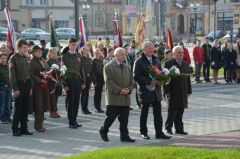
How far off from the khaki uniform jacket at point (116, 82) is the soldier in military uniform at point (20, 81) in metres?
2.02

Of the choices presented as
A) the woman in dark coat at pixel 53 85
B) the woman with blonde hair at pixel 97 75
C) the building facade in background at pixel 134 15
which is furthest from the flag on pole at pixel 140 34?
the building facade in background at pixel 134 15

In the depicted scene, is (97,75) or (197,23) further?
(197,23)

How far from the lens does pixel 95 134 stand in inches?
492

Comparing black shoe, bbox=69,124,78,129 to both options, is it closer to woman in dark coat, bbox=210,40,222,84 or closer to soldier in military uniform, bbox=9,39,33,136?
soldier in military uniform, bbox=9,39,33,136

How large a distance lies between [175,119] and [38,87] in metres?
3.16

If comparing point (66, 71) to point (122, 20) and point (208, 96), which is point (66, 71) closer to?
point (208, 96)

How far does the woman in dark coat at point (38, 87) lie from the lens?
1262 centimetres

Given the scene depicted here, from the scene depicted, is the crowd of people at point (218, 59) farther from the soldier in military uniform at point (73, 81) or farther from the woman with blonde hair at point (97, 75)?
the soldier in military uniform at point (73, 81)

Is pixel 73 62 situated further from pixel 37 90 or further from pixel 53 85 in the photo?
pixel 37 90

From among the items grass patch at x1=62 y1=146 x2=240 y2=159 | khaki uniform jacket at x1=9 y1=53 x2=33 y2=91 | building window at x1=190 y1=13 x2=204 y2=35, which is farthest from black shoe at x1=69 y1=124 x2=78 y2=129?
building window at x1=190 y1=13 x2=204 y2=35

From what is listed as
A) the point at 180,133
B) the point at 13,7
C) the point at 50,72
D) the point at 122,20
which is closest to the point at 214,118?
the point at 180,133

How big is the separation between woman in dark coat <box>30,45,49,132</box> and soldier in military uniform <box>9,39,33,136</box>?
312 mm

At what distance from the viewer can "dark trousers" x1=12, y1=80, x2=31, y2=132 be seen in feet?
40.0

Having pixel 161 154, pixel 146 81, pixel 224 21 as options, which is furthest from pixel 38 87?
pixel 224 21
